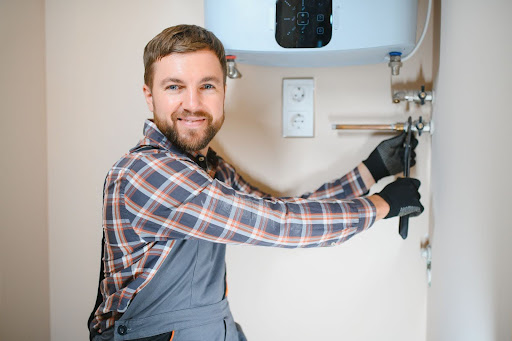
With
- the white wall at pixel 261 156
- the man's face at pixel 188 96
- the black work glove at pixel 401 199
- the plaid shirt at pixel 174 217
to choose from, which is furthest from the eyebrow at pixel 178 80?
the black work glove at pixel 401 199

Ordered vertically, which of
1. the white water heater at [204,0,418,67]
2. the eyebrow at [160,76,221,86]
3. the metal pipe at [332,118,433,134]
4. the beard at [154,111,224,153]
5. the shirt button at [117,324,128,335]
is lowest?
the shirt button at [117,324,128,335]

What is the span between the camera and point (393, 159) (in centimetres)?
117

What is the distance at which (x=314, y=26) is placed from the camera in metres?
1.05

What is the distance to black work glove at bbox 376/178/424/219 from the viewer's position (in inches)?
39.9

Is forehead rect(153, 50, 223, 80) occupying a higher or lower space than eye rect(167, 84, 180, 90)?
higher

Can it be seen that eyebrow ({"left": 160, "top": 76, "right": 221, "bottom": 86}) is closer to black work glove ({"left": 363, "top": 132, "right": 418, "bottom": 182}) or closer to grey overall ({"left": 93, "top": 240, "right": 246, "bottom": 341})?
grey overall ({"left": 93, "top": 240, "right": 246, "bottom": 341})

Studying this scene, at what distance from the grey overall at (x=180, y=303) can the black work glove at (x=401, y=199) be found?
42cm
